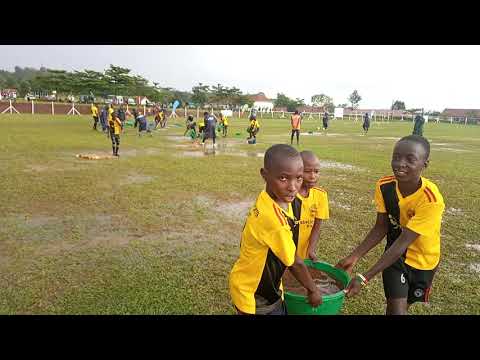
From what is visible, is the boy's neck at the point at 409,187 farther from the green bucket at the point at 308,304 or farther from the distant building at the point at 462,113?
the distant building at the point at 462,113

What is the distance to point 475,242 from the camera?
5344 millimetres

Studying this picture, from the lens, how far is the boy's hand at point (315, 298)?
2178 millimetres

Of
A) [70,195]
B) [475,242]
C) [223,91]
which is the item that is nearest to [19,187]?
[70,195]

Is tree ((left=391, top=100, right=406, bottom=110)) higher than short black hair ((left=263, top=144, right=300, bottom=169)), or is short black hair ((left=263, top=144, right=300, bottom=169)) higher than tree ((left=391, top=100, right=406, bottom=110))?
tree ((left=391, top=100, right=406, bottom=110))

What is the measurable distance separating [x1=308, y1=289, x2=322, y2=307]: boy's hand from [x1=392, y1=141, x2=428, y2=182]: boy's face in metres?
1.02

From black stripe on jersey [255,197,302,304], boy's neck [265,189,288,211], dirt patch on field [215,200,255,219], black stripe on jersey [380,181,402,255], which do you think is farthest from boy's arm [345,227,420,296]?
dirt patch on field [215,200,255,219]

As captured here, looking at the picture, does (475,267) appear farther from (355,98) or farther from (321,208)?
(355,98)

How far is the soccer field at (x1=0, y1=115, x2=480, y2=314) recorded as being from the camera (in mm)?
3590

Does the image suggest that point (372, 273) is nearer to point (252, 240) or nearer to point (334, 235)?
point (252, 240)

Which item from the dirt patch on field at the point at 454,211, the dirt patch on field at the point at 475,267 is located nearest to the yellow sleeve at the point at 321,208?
the dirt patch on field at the point at 475,267

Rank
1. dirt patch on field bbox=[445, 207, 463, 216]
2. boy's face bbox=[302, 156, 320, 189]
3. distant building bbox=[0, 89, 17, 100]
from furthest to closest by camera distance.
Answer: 1. distant building bbox=[0, 89, 17, 100]
2. dirt patch on field bbox=[445, 207, 463, 216]
3. boy's face bbox=[302, 156, 320, 189]

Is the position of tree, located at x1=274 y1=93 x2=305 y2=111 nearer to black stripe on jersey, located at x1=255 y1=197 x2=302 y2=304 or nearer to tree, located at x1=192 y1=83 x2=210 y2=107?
tree, located at x1=192 y1=83 x2=210 y2=107

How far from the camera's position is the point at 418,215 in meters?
2.42

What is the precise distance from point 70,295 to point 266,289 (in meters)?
2.47
